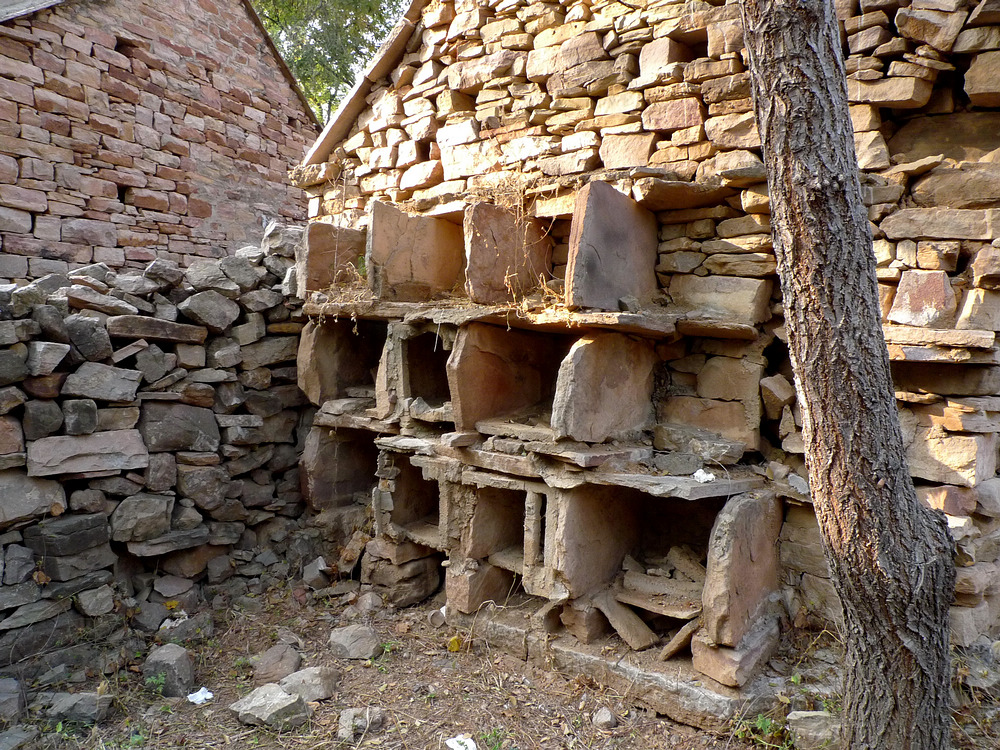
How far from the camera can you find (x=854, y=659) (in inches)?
107

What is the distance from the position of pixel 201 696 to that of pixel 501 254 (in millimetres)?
3207

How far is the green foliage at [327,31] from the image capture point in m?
11.0

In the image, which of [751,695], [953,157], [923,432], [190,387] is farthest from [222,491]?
[953,157]

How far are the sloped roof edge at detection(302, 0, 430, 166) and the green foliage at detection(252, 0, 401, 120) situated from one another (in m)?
6.20

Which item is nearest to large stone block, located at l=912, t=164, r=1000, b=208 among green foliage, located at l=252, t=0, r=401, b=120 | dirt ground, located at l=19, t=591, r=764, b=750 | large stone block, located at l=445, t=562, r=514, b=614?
dirt ground, located at l=19, t=591, r=764, b=750

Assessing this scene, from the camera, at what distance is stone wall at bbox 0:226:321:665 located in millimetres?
4039

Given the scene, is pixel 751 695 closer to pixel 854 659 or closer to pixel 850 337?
pixel 854 659

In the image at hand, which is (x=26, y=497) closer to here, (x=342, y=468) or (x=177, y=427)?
(x=177, y=427)

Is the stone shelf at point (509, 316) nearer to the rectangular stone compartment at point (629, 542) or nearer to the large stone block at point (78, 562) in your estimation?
the rectangular stone compartment at point (629, 542)

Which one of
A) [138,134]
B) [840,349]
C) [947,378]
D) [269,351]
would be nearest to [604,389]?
[840,349]

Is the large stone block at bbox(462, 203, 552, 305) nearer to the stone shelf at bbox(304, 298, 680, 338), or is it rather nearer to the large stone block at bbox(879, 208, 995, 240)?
the stone shelf at bbox(304, 298, 680, 338)

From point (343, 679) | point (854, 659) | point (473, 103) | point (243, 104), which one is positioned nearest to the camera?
point (854, 659)

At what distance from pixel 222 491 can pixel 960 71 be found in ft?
Result: 17.6

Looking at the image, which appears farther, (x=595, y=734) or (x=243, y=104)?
(x=243, y=104)
